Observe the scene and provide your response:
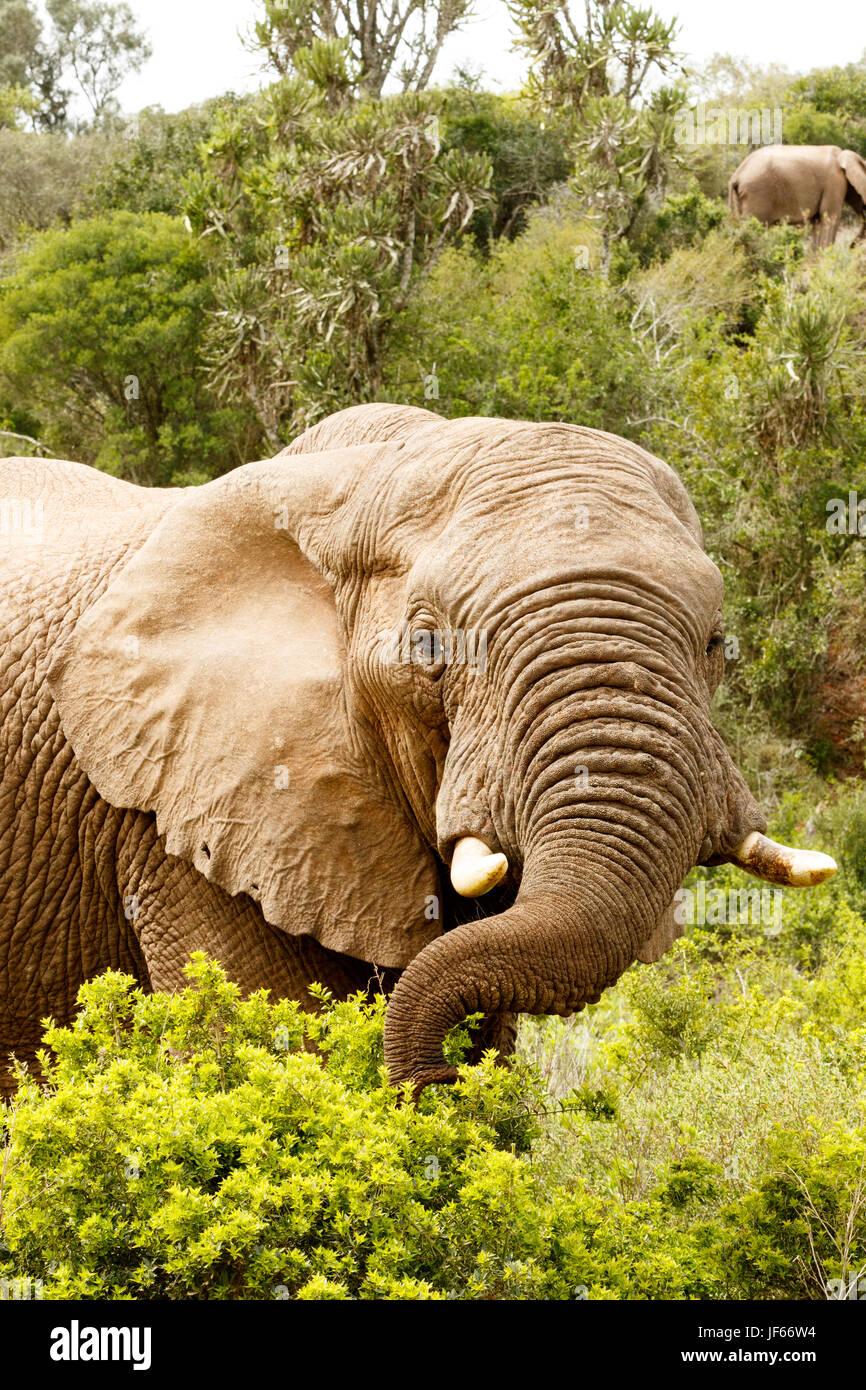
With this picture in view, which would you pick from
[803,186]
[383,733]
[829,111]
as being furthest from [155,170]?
[383,733]

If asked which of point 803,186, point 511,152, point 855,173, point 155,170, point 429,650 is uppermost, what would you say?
point 511,152

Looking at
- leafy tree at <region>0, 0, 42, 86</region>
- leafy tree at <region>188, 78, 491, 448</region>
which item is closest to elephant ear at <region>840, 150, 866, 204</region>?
leafy tree at <region>188, 78, 491, 448</region>

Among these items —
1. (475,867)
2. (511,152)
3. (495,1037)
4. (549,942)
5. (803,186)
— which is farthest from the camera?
(511,152)

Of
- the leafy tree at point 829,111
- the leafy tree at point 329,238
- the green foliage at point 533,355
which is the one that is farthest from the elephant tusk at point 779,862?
the leafy tree at point 829,111

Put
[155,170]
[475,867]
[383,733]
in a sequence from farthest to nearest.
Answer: [155,170]
[383,733]
[475,867]

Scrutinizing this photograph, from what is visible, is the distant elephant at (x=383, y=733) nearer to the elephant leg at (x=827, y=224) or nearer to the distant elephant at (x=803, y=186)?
the distant elephant at (x=803, y=186)

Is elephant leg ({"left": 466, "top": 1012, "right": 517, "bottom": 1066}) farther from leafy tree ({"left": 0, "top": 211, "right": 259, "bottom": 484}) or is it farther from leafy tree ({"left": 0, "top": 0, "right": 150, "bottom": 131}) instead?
leafy tree ({"left": 0, "top": 0, "right": 150, "bottom": 131})

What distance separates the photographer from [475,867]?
11.8 feet

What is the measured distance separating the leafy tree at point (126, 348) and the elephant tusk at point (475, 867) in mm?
17783

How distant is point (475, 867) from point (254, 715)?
0.96 metres

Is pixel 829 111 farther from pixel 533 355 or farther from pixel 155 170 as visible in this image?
pixel 533 355

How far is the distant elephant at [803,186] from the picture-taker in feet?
89.7

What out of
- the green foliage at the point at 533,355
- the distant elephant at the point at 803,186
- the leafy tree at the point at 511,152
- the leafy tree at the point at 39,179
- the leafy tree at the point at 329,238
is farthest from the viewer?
the leafy tree at the point at 39,179

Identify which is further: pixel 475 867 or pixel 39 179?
pixel 39 179
